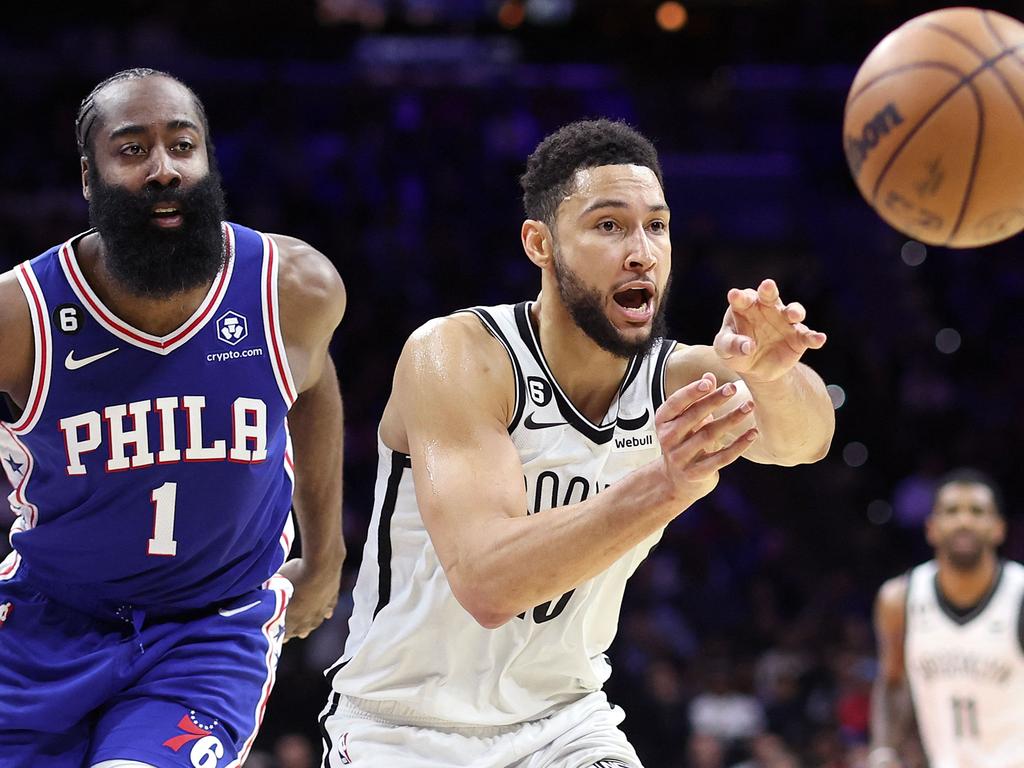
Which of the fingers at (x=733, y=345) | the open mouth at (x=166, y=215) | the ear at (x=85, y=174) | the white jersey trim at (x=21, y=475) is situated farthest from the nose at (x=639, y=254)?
the white jersey trim at (x=21, y=475)

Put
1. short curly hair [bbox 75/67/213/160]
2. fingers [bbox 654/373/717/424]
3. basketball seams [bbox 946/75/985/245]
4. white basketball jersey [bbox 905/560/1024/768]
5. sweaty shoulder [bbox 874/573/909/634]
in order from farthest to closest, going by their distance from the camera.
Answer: sweaty shoulder [bbox 874/573/909/634] → white basketball jersey [bbox 905/560/1024/768] → basketball seams [bbox 946/75/985/245] → short curly hair [bbox 75/67/213/160] → fingers [bbox 654/373/717/424]

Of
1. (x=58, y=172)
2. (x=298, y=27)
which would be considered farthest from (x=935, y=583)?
(x=298, y=27)

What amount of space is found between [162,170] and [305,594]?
1286 mm

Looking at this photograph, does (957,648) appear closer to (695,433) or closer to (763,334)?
(763,334)

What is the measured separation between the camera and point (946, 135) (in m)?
3.68

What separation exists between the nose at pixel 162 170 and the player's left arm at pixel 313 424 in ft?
1.30

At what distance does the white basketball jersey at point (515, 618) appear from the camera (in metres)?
3.29

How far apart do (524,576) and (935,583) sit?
184 inches

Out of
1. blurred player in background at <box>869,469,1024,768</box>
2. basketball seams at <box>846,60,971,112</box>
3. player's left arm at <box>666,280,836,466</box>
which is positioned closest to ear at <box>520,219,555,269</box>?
player's left arm at <box>666,280,836,466</box>

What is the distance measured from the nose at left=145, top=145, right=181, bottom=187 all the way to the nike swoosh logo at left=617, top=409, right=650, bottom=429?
1189 millimetres

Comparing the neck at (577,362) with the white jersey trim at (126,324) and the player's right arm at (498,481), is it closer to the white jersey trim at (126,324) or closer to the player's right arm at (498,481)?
the player's right arm at (498,481)

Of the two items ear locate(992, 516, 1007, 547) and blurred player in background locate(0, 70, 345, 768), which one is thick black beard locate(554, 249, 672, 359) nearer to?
blurred player in background locate(0, 70, 345, 768)

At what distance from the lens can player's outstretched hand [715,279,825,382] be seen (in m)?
2.73

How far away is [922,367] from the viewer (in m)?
13.9
